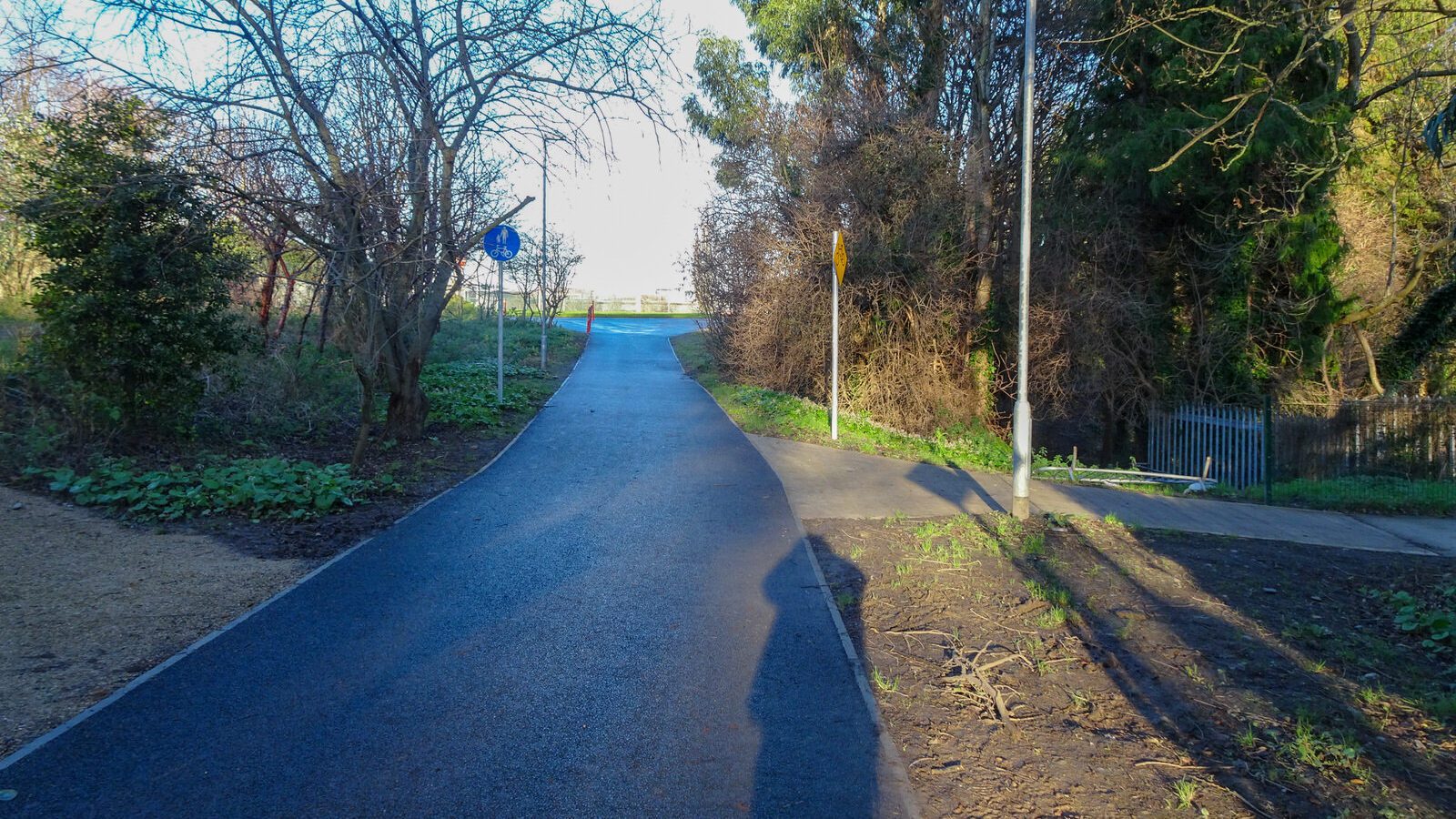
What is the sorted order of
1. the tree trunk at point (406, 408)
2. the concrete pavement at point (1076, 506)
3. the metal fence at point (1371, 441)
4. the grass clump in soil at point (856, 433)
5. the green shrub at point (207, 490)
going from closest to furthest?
the green shrub at point (207, 490), the concrete pavement at point (1076, 506), the metal fence at point (1371, 441), the tree trunk at point (406, 408), the grass clump in soil at point (856, 433)

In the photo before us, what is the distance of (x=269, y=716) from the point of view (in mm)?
4680

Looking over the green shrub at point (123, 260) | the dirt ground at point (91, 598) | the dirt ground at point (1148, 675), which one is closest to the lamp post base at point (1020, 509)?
the dirt ground at point (1148, 675)

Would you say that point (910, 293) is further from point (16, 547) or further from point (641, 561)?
point (16, 547)

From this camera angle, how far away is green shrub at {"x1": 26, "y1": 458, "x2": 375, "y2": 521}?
897 centimetres

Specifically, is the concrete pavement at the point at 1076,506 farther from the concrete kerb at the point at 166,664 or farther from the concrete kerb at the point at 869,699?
the concrete kerb at the point at 166,664

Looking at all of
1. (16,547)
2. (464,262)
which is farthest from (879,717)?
(464,262)

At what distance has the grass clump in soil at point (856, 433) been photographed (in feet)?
46.5

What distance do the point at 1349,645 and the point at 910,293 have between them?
39.3ft

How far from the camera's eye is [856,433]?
52.5 ft

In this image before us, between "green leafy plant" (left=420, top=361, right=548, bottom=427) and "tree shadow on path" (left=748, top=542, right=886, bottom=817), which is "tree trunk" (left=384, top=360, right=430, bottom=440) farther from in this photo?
"tree shadow on path" (left=748, top=542, right=886, bottom=817)

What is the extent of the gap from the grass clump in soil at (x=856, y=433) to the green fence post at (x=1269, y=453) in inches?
132

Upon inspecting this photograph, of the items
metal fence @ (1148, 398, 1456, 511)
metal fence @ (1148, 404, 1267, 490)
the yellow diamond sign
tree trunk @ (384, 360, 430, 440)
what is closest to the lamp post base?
metal fence @ (1148, 398, 1456, 511)

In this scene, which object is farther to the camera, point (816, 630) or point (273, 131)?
point (273, 131)

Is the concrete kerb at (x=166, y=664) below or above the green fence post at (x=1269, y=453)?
below
